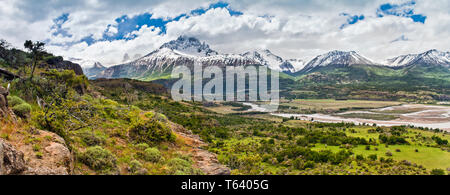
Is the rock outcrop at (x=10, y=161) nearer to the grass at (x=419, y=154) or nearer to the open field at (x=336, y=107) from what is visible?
the grass at (x=419, y=154)

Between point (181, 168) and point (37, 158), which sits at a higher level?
point (37, 158)

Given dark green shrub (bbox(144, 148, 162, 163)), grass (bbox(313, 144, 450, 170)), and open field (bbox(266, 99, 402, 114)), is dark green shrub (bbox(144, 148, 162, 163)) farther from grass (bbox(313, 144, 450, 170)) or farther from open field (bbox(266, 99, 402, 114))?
open field (bbox(266, 99, 402, 114))

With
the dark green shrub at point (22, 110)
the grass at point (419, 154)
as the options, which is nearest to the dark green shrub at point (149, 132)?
the dark green shrub at point (22, 110)

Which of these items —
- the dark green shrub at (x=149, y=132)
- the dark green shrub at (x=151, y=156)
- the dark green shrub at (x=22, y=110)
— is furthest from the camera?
the dark green shrub at (x=149, y=132)

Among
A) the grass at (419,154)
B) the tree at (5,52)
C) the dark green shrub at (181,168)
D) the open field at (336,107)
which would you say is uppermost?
the tree at (5,52)

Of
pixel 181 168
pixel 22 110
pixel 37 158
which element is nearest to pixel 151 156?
pixel 181 168

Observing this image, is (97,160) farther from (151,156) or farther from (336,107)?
(336,107)

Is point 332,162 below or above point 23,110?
below

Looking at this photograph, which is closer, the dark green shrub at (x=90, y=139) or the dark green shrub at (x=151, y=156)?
the dark green shrub at (x=90, y=139)
